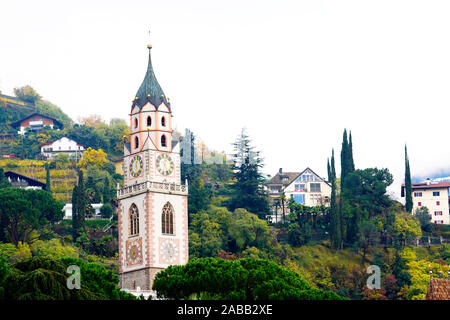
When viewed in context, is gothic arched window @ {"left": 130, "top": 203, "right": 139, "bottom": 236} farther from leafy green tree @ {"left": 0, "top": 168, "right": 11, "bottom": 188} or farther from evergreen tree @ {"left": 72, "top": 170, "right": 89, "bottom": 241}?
leafy green tree @ {"left": 0, "top": 168, "right": 11, "bottom": 188}

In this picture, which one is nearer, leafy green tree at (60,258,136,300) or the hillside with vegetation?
leafy green tree at (60,258,136,300)

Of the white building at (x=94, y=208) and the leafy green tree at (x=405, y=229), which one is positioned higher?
the white building at (x=94, y=208)

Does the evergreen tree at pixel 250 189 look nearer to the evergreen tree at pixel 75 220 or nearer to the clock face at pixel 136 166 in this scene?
the evergreen tree at pixel 75 220

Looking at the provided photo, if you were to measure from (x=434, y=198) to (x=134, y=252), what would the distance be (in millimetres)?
68180

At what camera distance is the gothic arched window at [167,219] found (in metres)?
86.4

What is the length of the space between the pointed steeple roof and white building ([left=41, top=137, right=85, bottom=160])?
264ft

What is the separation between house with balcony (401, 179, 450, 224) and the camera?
472 feet

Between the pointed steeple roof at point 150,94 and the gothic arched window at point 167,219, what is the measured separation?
8011 millimetres

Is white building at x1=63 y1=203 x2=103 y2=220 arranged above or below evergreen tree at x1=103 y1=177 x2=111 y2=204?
below

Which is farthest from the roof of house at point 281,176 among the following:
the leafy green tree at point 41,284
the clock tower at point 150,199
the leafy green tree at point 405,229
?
the leafy green tree at point 41,284

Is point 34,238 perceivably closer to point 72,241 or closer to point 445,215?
point 72,241

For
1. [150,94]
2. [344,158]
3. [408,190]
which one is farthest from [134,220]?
[408,190]

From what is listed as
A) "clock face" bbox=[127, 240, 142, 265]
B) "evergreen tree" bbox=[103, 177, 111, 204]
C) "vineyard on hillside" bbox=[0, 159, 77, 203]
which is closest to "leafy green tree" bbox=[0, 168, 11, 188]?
"evergreen tree" bbox=[103, 177, 111, 204]

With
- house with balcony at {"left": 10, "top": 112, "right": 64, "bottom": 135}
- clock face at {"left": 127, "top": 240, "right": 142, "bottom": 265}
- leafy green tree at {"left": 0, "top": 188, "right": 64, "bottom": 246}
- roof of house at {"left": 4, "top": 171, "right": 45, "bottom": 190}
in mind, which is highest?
house with balcony at {"left": 10, "top": 112, "right": 64, "bottom": 135}
